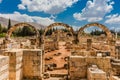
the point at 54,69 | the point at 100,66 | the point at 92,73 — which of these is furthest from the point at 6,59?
the point at 54,69

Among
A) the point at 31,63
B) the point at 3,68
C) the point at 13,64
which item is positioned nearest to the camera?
the point at 3,68

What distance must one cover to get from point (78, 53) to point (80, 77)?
3.37 m

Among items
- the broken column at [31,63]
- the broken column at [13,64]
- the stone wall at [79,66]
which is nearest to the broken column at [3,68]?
the broken column at [13,64]

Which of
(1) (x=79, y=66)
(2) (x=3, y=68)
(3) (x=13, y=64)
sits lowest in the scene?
(1) (x=79, y=66)

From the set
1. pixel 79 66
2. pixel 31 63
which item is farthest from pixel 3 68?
pixel 79 66

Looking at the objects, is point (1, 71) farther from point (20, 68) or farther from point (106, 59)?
point (106, 59)

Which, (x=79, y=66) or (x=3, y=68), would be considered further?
(x=79, y=66)

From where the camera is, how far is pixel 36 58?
1107 cm

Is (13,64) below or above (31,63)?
above

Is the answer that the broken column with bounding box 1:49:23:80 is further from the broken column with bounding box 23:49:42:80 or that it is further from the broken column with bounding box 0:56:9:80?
the broken column with bounding box 0:56:9:80

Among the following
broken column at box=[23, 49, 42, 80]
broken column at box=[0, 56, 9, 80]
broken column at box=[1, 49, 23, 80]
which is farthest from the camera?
broken column at box=[23, 49, 42, 80]

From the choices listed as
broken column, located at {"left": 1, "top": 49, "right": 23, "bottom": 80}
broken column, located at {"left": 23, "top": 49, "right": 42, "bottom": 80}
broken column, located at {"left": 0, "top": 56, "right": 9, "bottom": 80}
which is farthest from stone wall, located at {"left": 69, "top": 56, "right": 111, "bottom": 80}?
broken column, located at {"left": 0, "top": 56, "right": 9, "bottom": 80}

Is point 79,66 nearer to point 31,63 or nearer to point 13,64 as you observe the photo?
point 31,63

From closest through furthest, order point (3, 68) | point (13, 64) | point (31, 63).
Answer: point (3, 68) → point (13, 64) → point (31, 63)
